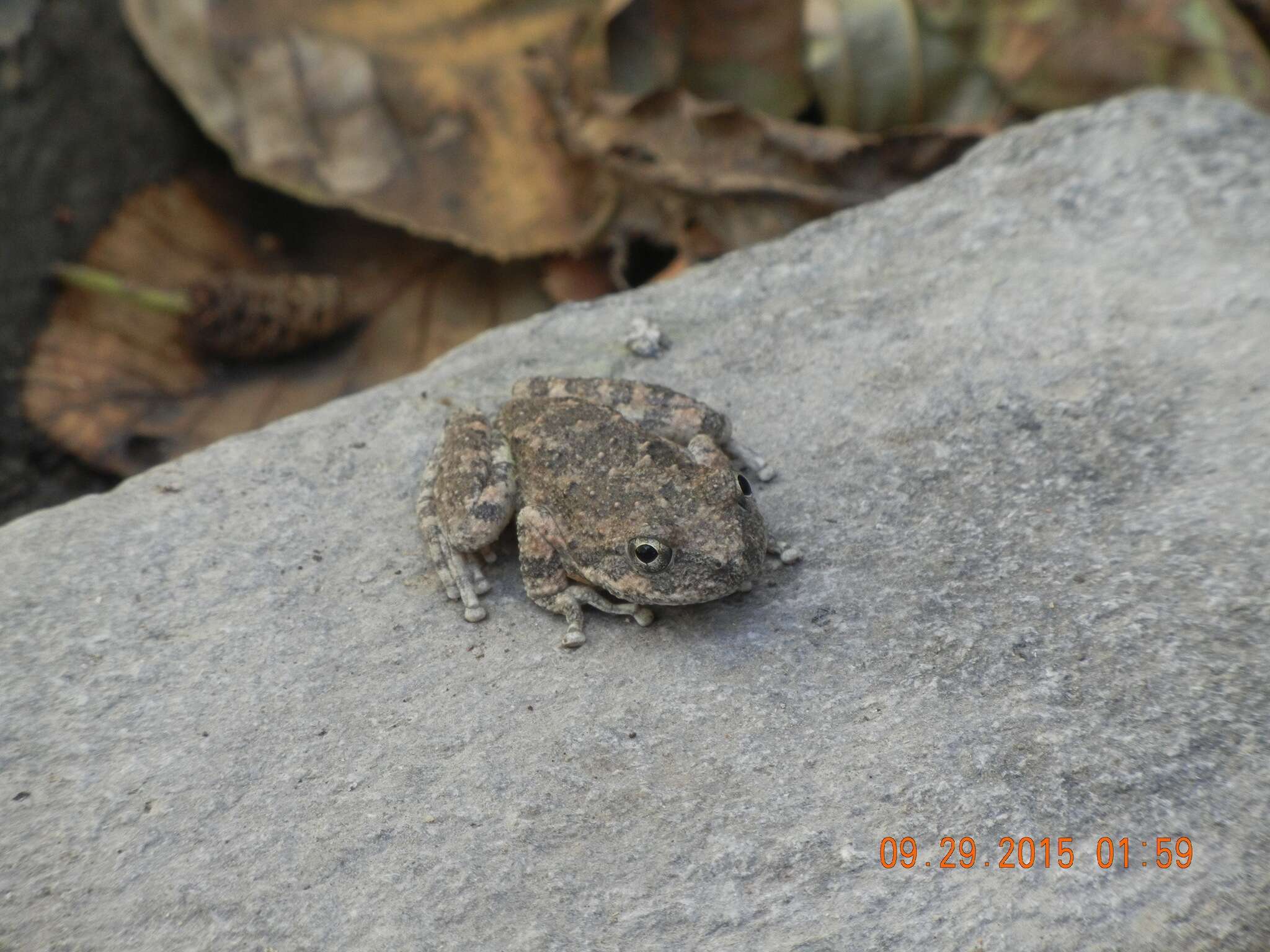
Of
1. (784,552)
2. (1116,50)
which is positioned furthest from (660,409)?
(1116,50)

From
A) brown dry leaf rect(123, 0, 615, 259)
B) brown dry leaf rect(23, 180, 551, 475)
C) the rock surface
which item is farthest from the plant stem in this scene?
the rock surface

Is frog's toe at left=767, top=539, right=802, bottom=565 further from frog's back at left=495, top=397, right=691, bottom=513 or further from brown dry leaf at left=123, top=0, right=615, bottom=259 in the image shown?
brown dry leaf at left=123, top=0, right=615, bottom=259

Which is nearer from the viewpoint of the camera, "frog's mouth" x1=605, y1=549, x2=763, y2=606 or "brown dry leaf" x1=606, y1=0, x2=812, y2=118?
"frog's mouth" x1=605, y1=549, x2=763, y2=606

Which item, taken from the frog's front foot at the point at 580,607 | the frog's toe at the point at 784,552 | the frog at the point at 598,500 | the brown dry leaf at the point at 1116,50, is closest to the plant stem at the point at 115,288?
the frog at the point at 598,500

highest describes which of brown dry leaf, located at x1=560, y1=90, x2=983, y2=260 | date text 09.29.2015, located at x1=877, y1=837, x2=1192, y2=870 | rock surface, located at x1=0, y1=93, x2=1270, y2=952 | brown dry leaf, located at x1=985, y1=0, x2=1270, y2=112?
brown dry leaf, located at x1=985, y1=0, x2=1270, y2=112

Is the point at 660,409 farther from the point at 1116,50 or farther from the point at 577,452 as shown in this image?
the point at 1116,50

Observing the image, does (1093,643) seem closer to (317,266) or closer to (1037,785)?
(1037,785)
